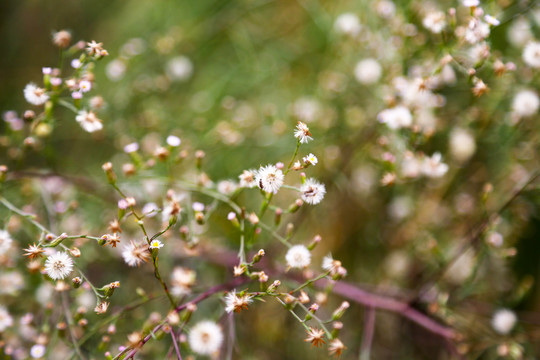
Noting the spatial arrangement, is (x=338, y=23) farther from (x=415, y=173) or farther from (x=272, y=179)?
(x=272, y=179)

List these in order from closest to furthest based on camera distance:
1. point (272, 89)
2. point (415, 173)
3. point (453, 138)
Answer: point (415, 173) → point (453, 138) → point (272, 89)

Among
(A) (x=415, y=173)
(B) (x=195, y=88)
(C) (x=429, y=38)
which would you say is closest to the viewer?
(A) (x=415, y=173)

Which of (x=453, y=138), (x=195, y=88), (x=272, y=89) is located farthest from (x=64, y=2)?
(x=453, y=138)

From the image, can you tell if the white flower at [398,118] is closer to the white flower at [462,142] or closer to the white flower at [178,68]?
the white flower at [462,142]

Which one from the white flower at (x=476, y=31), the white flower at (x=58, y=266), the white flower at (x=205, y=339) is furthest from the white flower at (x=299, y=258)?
the white flower at (x=476, y=31)

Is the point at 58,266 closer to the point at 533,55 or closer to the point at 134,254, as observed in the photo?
the point at 134,254

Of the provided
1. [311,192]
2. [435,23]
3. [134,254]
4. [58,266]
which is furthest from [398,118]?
[58,266]
